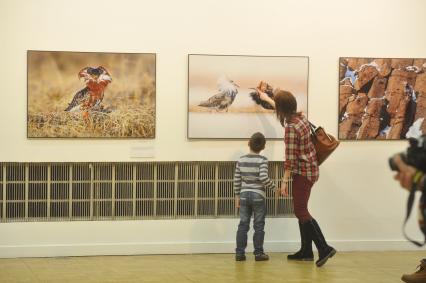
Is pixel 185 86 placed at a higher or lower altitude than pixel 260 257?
higher

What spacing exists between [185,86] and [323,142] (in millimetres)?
1696

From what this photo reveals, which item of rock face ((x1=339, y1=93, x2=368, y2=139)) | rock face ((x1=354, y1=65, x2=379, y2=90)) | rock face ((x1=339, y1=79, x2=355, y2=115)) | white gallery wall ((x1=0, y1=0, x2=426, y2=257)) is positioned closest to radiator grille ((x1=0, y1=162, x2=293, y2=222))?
white gallery wall ((x1=0, y1=0, x2=426, y2=257))

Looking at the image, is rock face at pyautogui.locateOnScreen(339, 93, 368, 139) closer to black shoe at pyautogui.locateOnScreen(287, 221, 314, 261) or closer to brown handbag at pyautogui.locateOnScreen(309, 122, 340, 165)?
brown handbag at pyautogui.locateOnScreen(309, 122, 340, 165)

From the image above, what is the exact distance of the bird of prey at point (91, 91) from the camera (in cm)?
852

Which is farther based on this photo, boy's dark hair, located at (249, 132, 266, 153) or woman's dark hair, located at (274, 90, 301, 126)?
boy's dark hair, located at (249, 132, 266, 153)

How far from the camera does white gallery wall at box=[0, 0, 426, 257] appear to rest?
8.48 metres

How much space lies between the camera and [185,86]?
8781 mm

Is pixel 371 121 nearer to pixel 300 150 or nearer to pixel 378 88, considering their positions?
pixel 378 88

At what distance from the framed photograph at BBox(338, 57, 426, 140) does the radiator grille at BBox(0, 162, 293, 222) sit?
42.5 inches

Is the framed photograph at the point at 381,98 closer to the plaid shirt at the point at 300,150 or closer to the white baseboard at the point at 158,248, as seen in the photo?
the plaid shirt at the point at 300,150

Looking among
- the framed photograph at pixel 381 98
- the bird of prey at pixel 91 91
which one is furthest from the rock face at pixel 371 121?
the bird of prey at pixel 91 91

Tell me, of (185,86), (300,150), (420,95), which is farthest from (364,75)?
(185,86)

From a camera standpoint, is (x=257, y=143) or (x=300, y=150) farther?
(x=257, y=143)

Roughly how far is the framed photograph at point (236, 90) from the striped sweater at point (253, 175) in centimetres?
54
